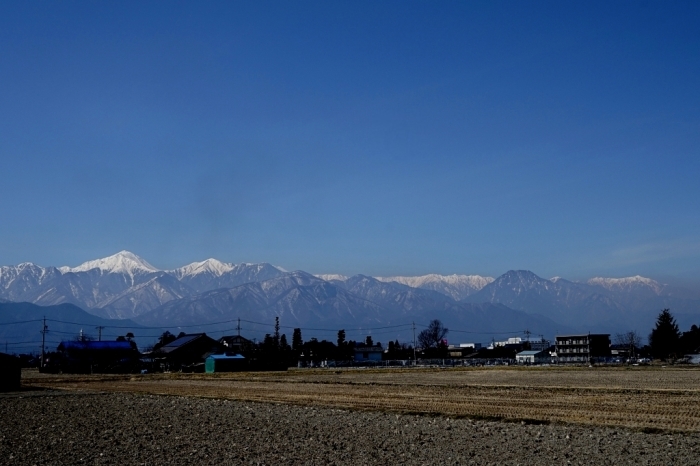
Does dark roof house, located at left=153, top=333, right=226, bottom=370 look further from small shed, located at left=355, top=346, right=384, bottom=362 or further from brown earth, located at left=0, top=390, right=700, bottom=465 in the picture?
brown earth, located at left=0, top=390, right=700, bottom=465

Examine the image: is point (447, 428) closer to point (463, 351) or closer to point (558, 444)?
point (558, 444)

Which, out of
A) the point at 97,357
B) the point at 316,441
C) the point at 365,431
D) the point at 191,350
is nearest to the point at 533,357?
the point at 191,350

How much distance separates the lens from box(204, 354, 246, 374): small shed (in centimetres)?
9499

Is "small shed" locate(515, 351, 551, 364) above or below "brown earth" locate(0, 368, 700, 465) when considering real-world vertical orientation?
below

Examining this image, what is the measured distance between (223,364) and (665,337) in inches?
3026

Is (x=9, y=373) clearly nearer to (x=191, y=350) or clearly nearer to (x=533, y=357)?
(x=191, y=350)

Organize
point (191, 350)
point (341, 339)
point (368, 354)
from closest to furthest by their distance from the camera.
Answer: point (191, 350)
point (341, 339)
point (368, 354)

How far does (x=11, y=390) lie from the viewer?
43781 millimetres

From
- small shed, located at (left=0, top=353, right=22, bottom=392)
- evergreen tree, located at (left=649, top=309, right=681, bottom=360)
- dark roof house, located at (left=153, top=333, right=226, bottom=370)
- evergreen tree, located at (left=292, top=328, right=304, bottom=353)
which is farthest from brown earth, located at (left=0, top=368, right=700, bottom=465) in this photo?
evergreen tree, located at (left=292, top=328, right=304, bottom=353)

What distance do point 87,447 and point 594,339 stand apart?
16407 cm

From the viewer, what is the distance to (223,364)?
96000mm

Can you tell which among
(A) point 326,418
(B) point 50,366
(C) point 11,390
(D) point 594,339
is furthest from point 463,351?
(A) point 326,418

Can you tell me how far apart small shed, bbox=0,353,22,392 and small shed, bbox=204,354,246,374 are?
163 ft

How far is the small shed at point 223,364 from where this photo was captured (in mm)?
94988
